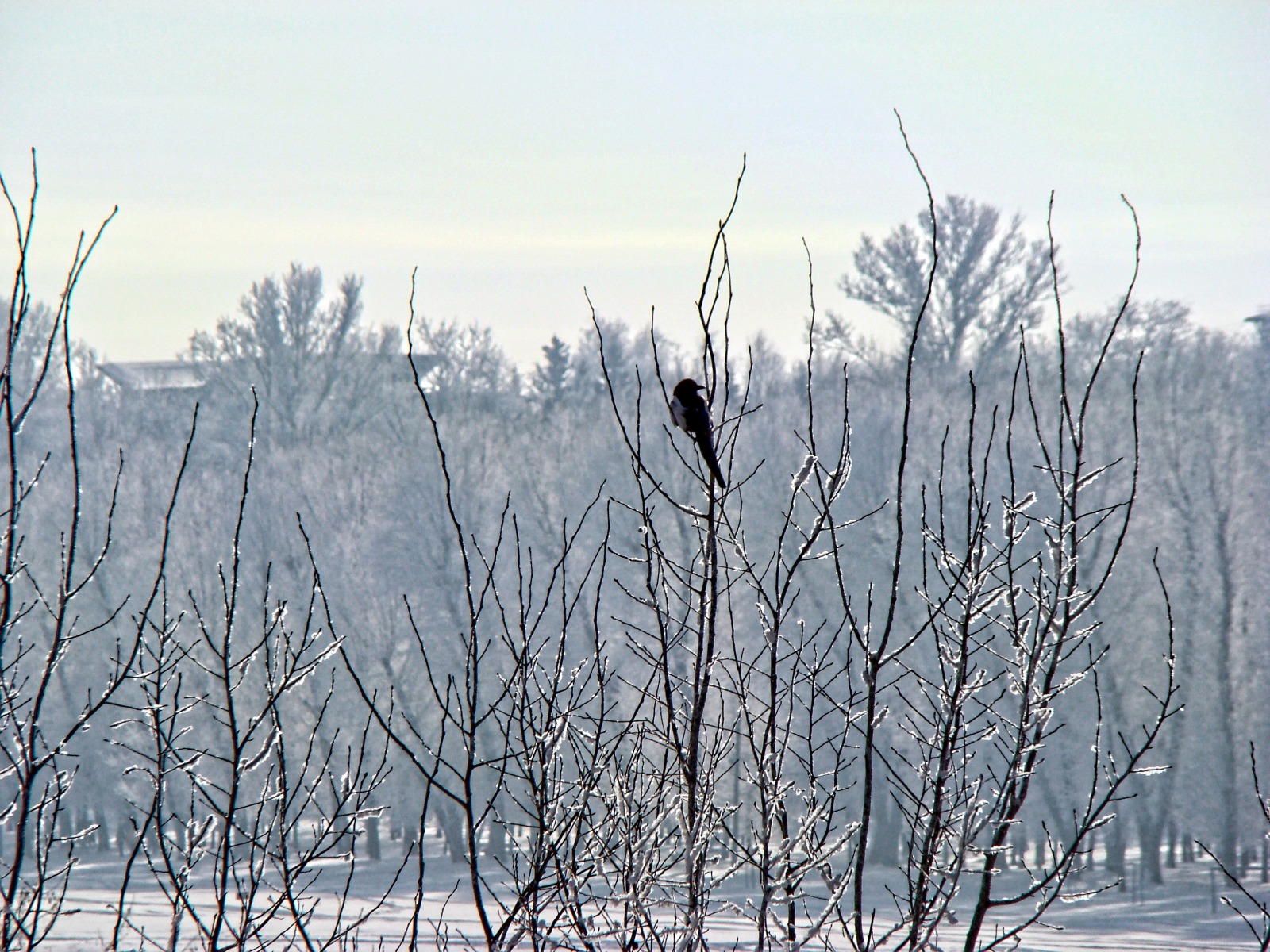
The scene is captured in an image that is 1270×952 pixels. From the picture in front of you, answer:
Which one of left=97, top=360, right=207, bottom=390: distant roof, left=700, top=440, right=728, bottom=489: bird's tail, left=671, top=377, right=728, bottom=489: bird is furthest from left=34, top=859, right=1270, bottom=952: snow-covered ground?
left=97, top=360, right=207, bottom=390: distant roof

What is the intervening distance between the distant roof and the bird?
33969mm

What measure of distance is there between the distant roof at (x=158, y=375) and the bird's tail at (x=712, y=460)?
34.4 m

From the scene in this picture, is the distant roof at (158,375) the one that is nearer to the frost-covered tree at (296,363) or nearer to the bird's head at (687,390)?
the frost-covered tree at (296,363)

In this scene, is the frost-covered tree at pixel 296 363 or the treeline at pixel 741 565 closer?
the treeline at pixel 741 565

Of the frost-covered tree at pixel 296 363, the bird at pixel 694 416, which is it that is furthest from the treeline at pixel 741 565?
the bird at pixel 694 416

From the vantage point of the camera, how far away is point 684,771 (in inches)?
110

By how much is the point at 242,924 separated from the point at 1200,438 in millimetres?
22588

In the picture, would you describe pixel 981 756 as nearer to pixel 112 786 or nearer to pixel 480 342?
pixel 112 786

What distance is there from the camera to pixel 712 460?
116 inches

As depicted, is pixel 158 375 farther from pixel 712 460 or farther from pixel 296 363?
pixel 712 460

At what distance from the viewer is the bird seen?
3.19 meters

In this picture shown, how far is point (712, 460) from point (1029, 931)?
1566cm

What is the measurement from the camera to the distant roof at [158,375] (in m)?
36.3

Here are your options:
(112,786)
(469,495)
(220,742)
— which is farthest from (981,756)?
(112,786)
